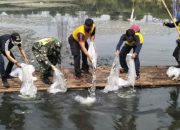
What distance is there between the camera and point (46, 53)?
8.85m

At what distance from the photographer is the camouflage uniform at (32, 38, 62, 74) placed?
28.8ft

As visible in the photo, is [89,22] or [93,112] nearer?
[93,112]

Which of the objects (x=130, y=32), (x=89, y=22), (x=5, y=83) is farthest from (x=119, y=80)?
(x=5, y=83)

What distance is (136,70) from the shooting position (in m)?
9.34

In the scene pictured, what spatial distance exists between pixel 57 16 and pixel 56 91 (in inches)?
608

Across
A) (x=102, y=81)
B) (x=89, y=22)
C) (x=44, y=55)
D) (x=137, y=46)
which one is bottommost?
(x=102, y=81)

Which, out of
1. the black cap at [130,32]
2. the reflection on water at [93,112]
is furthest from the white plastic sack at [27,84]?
the black cap at [130,32]

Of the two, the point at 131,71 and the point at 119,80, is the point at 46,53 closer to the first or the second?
the point at 119,80

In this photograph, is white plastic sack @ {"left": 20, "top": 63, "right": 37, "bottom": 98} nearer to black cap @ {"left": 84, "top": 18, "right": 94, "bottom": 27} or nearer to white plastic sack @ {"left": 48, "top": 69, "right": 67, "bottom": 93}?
white plastic sack @ {"left": 48, "top": 69, "right": 67, "bottom": 93}

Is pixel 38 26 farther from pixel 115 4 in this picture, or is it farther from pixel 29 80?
pixel 115 4

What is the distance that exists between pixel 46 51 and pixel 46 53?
2.2 inches

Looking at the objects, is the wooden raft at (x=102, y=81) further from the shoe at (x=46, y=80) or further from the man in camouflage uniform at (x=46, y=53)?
the man in camouflage uniform at (x=46, y=53)

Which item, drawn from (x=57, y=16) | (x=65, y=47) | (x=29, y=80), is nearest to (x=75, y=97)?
(x=29, y=80)

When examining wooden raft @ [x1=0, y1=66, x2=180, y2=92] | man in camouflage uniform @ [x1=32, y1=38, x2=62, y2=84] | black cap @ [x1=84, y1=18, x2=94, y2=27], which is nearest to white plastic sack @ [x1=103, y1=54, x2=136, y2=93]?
wooden raft @ [x1=0, y1=66, x2=180, y2=92]
